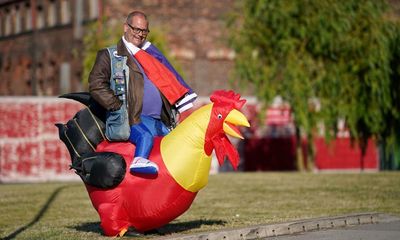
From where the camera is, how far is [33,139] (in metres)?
29.1

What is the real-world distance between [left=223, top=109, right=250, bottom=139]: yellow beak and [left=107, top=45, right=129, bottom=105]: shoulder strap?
1042 mm

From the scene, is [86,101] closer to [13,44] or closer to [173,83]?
[173,83]

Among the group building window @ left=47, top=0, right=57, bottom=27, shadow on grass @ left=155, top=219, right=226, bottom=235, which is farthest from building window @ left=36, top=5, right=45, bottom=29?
shadow on grass @ left=155, top=219, right=226, bottom=235

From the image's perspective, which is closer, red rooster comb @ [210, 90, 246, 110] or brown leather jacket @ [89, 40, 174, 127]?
red rooster comb @ [210, 90, 246, 110]

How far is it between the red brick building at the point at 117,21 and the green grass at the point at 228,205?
65.5ft

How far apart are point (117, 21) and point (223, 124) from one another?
103 feet

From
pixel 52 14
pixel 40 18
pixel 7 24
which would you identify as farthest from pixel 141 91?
pixel 7 24

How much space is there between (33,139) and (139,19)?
19.0 meters

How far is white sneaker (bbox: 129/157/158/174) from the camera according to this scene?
1015cm

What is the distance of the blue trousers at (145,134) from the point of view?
404 inches

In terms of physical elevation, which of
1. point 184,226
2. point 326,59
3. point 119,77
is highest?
point 119,77

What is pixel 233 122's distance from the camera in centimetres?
1009

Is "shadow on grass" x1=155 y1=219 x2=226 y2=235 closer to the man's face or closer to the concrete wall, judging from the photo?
the man's face

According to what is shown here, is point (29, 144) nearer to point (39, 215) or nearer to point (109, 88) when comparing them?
point (39, 215)
